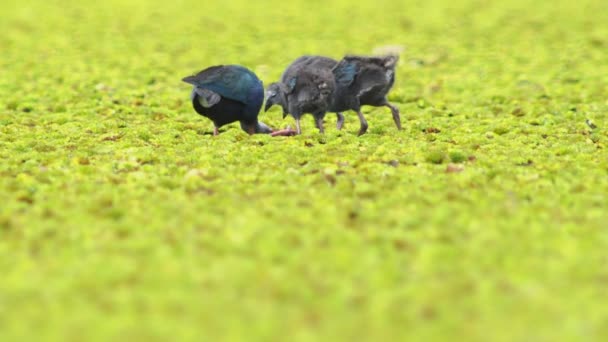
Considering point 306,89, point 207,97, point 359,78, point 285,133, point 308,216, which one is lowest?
point 308,216

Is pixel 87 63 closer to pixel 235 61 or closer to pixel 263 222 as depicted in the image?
pixel 235 61

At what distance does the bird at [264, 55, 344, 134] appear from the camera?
10.4 m

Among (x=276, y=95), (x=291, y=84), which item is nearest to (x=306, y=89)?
(x=291, y=84)

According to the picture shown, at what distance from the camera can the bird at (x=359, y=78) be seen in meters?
10.6

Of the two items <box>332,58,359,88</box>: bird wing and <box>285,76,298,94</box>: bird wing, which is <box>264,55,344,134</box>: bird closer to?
<box>285,76,298,94</box>: bird wing

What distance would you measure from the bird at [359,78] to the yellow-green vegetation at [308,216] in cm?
53

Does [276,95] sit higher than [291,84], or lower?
lower

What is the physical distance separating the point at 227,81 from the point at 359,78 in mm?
1800

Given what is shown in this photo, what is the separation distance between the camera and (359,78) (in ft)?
35.4

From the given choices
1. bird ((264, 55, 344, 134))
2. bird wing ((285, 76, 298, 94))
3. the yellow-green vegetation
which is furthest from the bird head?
the yellow-green vegetation

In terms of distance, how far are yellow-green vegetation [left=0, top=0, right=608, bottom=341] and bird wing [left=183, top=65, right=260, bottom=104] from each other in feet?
2.12

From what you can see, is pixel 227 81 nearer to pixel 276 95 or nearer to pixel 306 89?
pixel 276 95

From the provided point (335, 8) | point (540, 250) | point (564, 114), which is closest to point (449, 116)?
point (564, 114)

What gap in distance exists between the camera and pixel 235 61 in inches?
738
